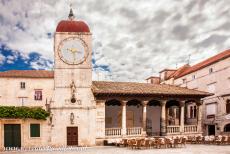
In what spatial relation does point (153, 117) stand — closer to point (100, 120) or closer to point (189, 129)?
point (189, 129)

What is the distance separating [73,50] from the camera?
29.1 meters

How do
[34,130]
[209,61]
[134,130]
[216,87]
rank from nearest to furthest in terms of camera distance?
[34,130] < [134,130] < [216,87] < [209,61]

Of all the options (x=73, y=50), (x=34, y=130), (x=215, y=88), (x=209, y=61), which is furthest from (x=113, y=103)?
(x=209, y=61)

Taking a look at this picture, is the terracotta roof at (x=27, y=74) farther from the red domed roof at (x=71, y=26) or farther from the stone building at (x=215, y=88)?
the stone building at (x=215, y=88)

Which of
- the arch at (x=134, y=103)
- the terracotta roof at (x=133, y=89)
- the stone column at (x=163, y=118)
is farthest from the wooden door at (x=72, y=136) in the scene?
the stone column at (x=163, y=118)

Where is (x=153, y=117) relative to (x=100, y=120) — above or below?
below

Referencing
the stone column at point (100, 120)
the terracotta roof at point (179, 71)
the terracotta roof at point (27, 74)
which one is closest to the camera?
the stone column at point (100, 120)

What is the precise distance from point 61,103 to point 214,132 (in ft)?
63.9

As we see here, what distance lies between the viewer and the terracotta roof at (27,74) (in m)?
40.4

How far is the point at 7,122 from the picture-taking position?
27812 millimetres

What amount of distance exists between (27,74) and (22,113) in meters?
14.2

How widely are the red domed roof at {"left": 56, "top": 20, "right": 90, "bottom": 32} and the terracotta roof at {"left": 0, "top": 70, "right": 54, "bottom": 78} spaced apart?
1344 centimetres

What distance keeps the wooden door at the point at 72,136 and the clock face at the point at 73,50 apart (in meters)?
5.96

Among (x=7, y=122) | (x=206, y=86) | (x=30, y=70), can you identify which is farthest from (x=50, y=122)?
(x=206, y=86)
